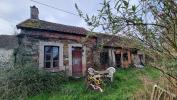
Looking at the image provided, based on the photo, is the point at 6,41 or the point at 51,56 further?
the point at 6,41

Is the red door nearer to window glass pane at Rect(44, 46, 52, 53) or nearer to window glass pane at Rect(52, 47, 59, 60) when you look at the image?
window glass pane at Rect(52, 47, 59, 60)

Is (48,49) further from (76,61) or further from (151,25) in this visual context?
(151,25)

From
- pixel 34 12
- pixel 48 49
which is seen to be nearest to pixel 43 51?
pixel 48 49

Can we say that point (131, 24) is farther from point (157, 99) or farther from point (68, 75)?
point (68, 75)

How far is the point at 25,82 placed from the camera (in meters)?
12.4

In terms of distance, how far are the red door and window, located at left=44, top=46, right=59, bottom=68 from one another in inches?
56.6

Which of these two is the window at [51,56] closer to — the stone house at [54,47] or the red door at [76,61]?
the stone house at [54,47]

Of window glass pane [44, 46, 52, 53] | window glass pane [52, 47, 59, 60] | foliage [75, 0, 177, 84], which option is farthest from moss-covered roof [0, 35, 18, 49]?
foliage [75, 0, 177, 84]

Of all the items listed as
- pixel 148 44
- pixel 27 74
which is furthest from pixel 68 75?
pixel 148 44

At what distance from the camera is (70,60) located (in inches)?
682

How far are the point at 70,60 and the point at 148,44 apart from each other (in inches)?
590

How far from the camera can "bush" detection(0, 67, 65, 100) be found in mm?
11117

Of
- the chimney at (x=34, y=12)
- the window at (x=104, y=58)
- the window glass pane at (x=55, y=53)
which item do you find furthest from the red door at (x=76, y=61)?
the chimney at (x=34, y=12)

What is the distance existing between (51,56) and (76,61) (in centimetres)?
220
